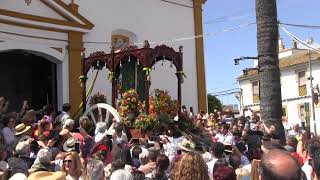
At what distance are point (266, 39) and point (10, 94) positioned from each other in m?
10.2

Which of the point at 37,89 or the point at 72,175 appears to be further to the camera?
the point at 37,89

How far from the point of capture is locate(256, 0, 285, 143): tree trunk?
10430 millimetres

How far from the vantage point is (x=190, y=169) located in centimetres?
451

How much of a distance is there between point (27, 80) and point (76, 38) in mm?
3042

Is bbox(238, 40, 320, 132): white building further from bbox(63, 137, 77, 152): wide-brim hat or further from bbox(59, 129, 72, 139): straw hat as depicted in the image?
bbox(63, 137, 77, 152): wide-brim hat

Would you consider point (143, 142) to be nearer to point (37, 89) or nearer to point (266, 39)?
point (266, 39)

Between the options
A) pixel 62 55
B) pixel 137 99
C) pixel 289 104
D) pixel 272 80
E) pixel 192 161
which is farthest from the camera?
pixel 289 104

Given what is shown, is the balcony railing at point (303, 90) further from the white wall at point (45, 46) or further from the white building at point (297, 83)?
the white wall at point (45, 46)

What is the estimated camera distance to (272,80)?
412 inches

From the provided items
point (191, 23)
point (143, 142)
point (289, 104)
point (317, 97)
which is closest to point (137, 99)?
point (143, 142)

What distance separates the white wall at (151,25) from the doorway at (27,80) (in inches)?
59.8

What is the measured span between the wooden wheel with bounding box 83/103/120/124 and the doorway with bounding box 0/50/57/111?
329 centimetres

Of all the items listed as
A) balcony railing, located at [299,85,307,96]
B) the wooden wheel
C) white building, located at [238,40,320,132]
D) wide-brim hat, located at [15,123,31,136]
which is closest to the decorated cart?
the wooden wheel

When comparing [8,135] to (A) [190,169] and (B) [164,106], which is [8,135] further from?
(A) [190,169]
